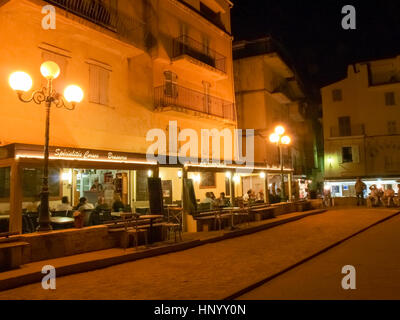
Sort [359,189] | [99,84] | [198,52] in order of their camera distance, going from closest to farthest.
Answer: [99,84] < [198,52] < [359,189]

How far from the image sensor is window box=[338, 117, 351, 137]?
134ft

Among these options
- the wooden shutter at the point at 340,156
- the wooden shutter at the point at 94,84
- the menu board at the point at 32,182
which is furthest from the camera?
the wooden shutter at the point at 340,156

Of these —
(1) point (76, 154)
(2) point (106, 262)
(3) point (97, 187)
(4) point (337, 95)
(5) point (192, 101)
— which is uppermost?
(4) point (337, 95)

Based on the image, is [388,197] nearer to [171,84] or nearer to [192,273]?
[171,84]

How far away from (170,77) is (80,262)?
12425 millimetres

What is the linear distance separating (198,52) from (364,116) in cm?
2591

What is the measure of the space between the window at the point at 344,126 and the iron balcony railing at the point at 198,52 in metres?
22.6

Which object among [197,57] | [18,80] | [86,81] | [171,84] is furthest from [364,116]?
[18,80]

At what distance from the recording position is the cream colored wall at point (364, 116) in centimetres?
3859

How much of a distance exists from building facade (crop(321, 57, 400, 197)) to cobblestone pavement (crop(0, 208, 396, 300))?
29.2m

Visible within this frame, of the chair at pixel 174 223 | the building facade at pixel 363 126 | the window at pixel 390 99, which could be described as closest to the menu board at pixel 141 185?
the chair at pixel 174 223

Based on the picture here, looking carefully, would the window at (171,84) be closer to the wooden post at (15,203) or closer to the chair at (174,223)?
the chair at (174,223)

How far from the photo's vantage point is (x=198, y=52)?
21.1 meters

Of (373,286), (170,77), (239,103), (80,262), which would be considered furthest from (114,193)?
(239,103)
